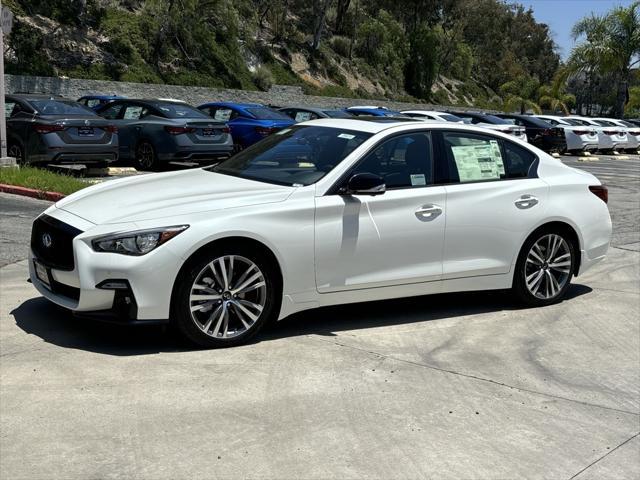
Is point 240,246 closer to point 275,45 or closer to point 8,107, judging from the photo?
point 8,107

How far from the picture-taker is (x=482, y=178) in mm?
6898

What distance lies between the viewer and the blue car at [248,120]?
19.7m

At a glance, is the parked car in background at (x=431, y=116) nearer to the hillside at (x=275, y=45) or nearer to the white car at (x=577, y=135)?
the white car at (x=577, y=135)

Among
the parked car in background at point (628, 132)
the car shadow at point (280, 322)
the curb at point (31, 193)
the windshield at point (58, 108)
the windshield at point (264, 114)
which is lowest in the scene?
the parked car in background at point (628, 132)

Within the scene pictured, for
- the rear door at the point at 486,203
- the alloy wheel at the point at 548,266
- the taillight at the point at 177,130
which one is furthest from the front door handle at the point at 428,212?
the taillight at the point at 177,130

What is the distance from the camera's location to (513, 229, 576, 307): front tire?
23.2 feet

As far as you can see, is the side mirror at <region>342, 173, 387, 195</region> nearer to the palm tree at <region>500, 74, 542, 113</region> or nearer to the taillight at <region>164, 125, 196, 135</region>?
the taillight at <region>164, 125, 196, 135</region>

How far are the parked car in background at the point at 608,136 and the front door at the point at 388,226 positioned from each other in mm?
28197

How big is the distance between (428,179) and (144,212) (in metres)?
2.33

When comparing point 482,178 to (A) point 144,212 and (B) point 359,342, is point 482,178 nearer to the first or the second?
(B) point 359,342

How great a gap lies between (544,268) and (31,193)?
26.8 ft

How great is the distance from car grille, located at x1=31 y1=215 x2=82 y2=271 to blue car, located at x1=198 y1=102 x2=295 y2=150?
1350 cm

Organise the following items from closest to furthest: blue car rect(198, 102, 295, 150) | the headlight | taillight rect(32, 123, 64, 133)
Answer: the headlight, taillight rect(32, 123, 64, 133), blue car rect(198, 102, 295, 150)

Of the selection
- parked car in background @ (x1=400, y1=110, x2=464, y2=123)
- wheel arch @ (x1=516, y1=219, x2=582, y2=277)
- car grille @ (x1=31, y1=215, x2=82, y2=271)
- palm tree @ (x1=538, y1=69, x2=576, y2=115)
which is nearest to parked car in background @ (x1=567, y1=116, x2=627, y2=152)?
parked car in background @ (x1=400, y1=110, x2=464, y2=123)
